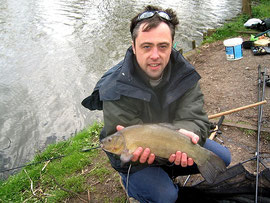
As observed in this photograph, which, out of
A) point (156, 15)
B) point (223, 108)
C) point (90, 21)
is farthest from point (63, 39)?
point (156, 15)

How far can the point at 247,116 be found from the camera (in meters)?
3.84

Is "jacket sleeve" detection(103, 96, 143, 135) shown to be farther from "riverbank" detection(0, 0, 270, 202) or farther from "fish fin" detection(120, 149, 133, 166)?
"riverbank" detection(0, 0, 270, 202)

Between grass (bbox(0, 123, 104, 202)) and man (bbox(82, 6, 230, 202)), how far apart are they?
3.68 ft

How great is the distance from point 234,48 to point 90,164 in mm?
4750

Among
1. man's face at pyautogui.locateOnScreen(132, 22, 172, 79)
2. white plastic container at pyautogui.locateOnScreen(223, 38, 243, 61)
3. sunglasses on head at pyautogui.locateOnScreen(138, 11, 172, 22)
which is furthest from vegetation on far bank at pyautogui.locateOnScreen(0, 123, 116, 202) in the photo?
white plastic container at pyautogui.locateOnScreen(223, 38, 243, 61)

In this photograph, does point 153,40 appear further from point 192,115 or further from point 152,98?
point 192,115

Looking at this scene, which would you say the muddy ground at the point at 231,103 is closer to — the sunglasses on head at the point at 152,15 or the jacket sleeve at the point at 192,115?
the jacket sleeve at the point at 192,115

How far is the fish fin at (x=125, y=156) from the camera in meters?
1.87

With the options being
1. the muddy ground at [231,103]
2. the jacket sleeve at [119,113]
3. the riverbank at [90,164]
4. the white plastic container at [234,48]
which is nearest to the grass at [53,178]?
the riverbank at [90,164]

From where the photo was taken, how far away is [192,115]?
2127 millimetres

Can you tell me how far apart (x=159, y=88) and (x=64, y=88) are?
16.9 feet

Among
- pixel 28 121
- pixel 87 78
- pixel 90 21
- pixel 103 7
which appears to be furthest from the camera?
pixel 103 7

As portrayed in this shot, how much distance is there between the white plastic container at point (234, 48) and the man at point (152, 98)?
439 centimetres

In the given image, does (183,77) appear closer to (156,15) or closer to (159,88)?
(159,88)
